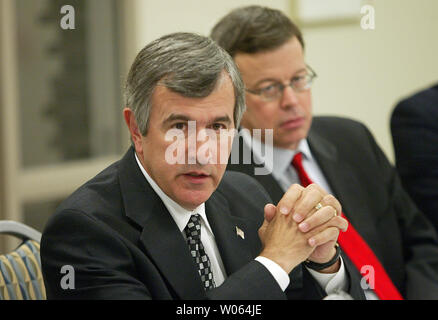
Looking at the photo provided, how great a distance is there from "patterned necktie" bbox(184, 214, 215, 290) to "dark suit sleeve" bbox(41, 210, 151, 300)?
0.11m

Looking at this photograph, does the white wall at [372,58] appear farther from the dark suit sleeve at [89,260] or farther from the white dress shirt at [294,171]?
the dark suit sleeve at [89,260]

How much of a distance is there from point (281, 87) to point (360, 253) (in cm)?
45

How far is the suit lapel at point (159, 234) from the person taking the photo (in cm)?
118

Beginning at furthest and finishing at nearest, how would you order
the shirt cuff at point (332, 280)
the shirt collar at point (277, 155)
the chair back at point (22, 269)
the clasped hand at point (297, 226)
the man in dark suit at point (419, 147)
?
1. the man in dark suit at point (419, 147)
2. the chair back at point (22, 269)
3. the shirt collar at point (277, 155)
4. the shirt cuff at point (332, 280)
5. the clasped hand at point (297, 226)

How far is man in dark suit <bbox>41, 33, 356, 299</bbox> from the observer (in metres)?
1.12

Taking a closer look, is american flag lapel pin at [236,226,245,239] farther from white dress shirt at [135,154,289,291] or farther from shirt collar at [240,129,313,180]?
shirt collar at [240,129,313,180]

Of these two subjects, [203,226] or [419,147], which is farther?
[419,147]

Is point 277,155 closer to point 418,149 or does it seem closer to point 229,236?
point 229,236

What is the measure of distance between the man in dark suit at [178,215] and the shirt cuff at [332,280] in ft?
0.24

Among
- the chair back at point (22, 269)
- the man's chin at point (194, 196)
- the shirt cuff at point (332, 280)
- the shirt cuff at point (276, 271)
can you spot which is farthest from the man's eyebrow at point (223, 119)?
the chair back at point (22, 269)

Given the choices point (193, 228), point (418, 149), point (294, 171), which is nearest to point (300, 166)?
point (294, 171)

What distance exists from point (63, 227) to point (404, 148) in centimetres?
153

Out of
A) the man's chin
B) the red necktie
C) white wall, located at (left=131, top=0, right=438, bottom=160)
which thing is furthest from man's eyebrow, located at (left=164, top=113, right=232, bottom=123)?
white wall, located at (left=131, top=0, right=438, bottom=160)

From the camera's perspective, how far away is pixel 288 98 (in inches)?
65.4
